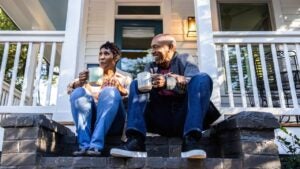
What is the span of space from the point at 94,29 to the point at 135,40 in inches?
26.3

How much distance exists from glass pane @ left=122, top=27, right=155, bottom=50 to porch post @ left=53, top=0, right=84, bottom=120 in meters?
1.69

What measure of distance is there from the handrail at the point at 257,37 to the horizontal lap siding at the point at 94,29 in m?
2.16

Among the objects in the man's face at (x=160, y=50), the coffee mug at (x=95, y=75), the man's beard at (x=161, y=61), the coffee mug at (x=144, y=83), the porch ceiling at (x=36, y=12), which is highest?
the porch ceiling at (x=36, y=12)

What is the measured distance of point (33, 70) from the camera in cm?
476

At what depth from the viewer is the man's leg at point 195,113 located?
1756 mm

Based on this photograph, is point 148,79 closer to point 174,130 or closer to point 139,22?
point 174,130

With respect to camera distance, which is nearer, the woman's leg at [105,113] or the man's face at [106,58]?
the woman's leg at [105,113]

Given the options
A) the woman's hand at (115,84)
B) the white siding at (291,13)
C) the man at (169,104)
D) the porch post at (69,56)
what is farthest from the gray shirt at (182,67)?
the white siding at (291,13)

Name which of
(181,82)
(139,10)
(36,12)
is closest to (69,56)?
(181,82)

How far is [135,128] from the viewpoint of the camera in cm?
183

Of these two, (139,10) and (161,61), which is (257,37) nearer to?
(161,61)

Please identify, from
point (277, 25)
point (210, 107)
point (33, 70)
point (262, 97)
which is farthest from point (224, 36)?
point (33, 70)

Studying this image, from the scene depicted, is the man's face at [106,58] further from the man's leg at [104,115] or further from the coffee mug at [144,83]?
the coffee mug at [144,83]

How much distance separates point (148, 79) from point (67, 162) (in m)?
0.67
